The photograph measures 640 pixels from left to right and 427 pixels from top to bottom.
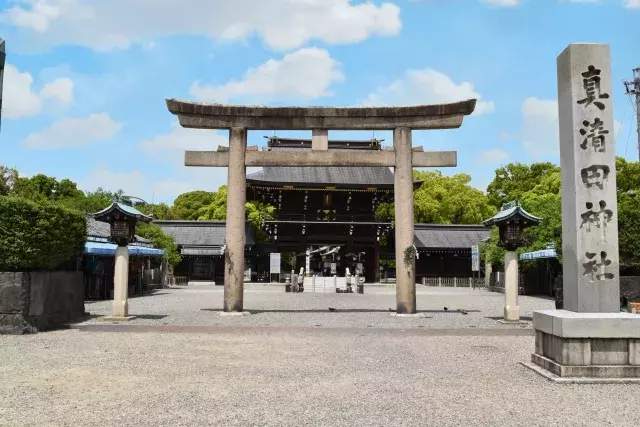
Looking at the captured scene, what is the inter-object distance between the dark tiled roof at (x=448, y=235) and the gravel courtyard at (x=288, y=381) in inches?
1254

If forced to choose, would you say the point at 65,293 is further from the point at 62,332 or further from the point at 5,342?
the point at 5,342

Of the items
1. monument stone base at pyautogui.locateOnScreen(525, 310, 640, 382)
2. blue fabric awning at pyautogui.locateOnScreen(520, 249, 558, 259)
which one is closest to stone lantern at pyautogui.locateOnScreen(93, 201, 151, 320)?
monument stone base at pyautogui.locateOnScreen(525, 310, 640, 382)

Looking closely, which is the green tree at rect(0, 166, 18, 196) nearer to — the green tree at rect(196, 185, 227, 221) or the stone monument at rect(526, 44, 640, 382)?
the green tree at rect(196, 185, 227, 221)

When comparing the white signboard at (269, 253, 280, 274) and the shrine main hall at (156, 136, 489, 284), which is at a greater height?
the shrine main hall at (156, 136, 489, 284)

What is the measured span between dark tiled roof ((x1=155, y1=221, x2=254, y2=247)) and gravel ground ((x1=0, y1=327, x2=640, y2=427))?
35.3m

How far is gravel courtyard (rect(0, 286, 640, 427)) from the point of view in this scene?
19.3ft

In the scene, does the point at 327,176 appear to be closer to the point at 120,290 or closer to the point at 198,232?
the point at 198,232

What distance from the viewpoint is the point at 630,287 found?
18094mm

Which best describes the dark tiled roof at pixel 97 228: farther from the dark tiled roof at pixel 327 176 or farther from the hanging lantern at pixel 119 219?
the dark tiled roof at pixel 327 176

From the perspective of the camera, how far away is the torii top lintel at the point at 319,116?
675 inches

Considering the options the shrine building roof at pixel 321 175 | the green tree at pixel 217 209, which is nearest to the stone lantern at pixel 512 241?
the shrine building roof at pixel 321 175

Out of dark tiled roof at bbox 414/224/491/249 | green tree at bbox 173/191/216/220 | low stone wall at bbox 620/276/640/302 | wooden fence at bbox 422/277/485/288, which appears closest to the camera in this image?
low stone wall at bbox 620/276/640/302

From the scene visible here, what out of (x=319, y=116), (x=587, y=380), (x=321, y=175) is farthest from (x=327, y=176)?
(x=587, y=380)

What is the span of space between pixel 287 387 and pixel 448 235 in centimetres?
4133
